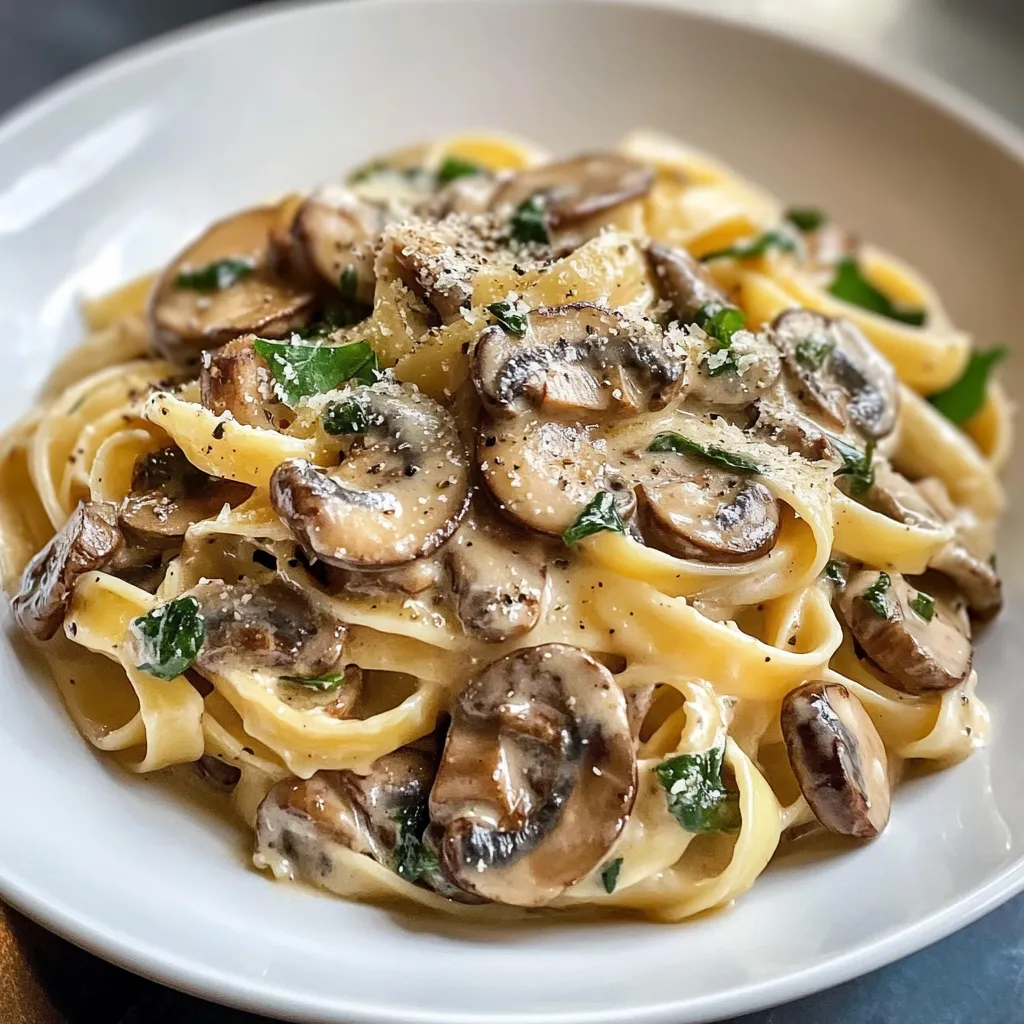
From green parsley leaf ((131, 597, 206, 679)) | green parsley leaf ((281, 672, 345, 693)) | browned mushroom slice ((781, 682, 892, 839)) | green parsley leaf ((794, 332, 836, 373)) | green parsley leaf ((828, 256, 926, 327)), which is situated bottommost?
green parsley leaf ((131, 597, 206, 679))

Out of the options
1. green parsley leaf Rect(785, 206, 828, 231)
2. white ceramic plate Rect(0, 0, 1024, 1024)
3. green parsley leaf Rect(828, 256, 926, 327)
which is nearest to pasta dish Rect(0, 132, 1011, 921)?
white ceramic plate Rect(0, 0, 1024, 1024)

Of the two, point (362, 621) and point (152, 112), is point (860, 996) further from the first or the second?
point (152, 112)

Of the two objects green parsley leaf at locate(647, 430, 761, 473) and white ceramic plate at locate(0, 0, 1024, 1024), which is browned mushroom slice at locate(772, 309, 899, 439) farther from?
white ceramic plate at locate(0, 0, 1024, 1024)

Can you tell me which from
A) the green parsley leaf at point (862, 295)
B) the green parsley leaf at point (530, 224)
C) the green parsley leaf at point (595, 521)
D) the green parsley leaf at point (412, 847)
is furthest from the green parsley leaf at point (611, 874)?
the green parsley leaf at point (862, 295)

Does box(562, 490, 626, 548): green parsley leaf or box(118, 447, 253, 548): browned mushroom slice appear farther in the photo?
box(118, 447, 253, 548): browned mushroom slice

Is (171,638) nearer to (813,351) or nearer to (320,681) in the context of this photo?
(320,681)

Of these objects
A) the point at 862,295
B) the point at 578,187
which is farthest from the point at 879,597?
the point at 862,295

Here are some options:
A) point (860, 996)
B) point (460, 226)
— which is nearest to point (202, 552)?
point (460, 226)

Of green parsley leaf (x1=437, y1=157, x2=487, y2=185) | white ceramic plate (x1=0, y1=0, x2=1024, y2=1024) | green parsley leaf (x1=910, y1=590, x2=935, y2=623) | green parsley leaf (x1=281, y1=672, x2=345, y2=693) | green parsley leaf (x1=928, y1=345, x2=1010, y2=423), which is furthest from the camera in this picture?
green parsley leaf (x1=437, y1=157, x2=487, y2=185)
